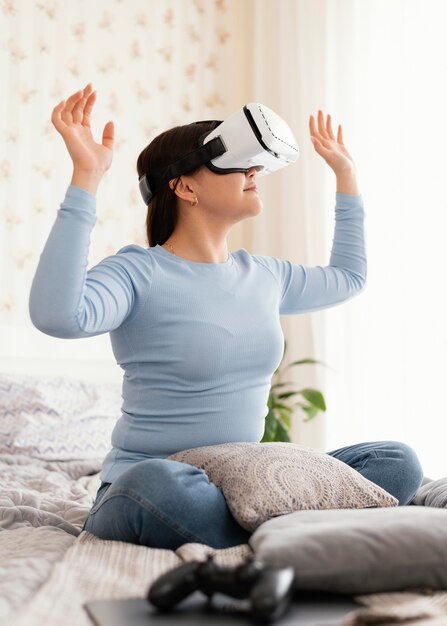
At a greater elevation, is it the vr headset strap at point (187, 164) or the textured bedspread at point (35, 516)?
the vr headset strap at point (187, 164)

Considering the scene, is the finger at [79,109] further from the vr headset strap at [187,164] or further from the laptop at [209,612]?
the laptop at [209,612]

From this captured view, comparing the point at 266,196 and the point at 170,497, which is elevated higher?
the point at 266,196

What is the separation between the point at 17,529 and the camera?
1.49 m

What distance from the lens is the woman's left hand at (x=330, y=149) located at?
1.86 meters

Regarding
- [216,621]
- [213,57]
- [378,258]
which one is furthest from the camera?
[213,57]

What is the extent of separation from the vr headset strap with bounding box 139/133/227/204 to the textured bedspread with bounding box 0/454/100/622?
2.30 feet

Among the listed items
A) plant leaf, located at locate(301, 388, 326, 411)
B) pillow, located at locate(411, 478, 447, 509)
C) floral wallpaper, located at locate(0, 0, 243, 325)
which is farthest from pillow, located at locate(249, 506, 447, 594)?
floral wallpaper, located at locate(0, 0, 243, 325)

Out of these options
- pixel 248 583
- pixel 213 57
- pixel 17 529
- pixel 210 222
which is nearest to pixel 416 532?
pixel 248 583

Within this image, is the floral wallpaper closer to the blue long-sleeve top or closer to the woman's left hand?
the woman's left hand

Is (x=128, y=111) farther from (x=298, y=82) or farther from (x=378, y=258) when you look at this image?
(x=378, y=258)

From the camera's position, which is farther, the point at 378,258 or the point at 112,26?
the point at 112,26

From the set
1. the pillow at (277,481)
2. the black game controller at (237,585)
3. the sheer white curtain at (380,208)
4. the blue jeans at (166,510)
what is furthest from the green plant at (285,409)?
the black game controller at (237,585)

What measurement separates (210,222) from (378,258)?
1446mm

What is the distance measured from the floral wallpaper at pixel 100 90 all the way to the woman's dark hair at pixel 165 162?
153 centimetres
